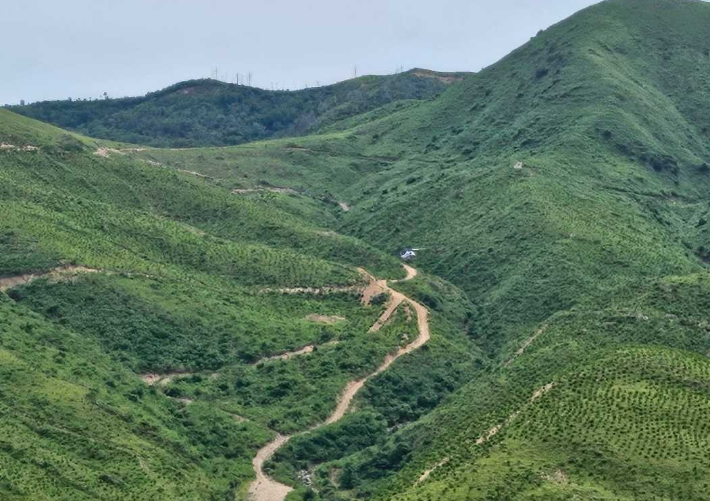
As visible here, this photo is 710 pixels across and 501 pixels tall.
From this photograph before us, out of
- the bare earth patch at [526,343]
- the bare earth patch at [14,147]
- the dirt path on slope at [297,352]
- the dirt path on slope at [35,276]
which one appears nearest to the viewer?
the bare earth patch at [526,343]

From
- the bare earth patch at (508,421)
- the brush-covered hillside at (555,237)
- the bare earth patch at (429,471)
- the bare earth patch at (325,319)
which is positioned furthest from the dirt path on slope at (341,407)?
the bare earth patch at (508,421)

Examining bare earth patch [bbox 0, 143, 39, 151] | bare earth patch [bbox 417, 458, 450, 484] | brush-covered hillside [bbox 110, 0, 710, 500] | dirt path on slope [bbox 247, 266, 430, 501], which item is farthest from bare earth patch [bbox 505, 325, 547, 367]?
bare earth patch [bbox 0, 143, 39, 151]

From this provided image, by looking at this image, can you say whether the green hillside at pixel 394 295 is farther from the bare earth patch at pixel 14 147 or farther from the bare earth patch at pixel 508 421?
the bare earth patch at pixel 14 147

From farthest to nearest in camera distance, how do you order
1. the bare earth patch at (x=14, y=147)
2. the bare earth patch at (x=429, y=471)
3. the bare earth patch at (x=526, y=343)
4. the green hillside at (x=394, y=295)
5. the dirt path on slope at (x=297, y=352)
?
the bare earth patch at (x=14, y=147) < the dirt path on slope at (x=297, y=352) < the bare earth patch at (x=526, y=343) < the green hillside at (x=394, y=295) < the bare earth patch at (x=429, y=471)

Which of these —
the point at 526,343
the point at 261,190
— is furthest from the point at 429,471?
the point at 261,190

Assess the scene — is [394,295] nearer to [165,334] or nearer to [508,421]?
[165,334]

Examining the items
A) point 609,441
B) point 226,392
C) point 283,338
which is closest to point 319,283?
point 283,338
